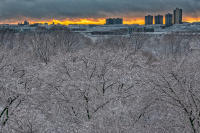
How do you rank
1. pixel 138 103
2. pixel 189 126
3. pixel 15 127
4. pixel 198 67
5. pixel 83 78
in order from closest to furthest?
pixel 189 126 < pixel 15 127 < pixel 138 103 < pixel 198 67 < pixel 83 78

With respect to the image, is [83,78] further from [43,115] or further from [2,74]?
[2,74]

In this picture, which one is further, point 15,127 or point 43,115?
point 43,115

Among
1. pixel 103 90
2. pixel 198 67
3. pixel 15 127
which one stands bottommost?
pixel 15 127

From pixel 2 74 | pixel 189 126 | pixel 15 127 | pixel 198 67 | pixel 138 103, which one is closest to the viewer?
pixel 189 126

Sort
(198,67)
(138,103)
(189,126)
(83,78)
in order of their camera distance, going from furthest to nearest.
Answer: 1. (83,78)
2. (198,67)
3. (138,103)
4. (189,126)

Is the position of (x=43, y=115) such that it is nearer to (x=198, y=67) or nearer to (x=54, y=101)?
(x=54, y=101)

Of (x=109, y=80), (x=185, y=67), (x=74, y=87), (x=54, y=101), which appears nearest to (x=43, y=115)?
(x=54, y=101)

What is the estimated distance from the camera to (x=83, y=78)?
2081 cm

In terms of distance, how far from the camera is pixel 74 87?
774 inches

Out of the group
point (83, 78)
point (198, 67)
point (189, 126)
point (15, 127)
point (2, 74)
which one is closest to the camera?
point (189, 126)

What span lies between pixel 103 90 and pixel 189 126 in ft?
24.8

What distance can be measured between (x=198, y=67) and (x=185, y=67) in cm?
129

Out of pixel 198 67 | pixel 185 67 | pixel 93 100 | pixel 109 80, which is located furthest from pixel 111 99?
pixel 198 67

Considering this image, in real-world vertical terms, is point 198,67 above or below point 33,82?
above
